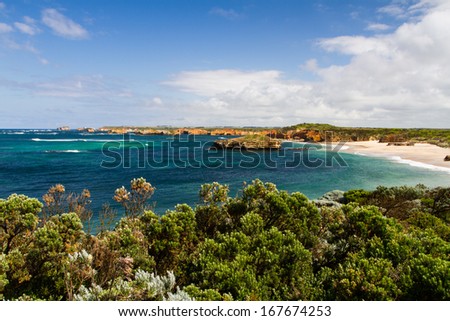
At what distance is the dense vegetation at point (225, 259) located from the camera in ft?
26.6

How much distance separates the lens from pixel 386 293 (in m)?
7.90

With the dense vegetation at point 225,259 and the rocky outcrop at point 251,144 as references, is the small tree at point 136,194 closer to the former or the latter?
the dense vegetation at point 225,259

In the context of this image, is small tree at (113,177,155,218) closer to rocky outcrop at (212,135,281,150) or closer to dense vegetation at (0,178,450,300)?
dense vegetation at (0,178,450,300)

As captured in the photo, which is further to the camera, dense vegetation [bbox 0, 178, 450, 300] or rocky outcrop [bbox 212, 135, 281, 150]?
rocky outcrop [bbox 212, 135, 281, 150]

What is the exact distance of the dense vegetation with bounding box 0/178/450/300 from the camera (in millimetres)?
8109

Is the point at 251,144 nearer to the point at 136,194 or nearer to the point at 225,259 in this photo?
the point at 136,194

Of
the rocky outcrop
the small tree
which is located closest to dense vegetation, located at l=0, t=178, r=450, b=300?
the small tree

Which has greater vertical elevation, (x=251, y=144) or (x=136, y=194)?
(x=251, y=144)

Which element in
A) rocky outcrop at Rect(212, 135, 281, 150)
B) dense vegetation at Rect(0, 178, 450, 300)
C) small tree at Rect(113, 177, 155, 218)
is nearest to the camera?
dense vegetation at Rect(0, 178, 450, 300)

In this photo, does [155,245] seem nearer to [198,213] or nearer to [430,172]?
[198,213]

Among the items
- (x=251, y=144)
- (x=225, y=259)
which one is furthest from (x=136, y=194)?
(x=251, y=144)

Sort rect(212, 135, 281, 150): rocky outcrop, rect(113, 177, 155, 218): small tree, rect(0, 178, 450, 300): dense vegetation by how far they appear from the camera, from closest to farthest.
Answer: rect(0, 178, 450, 300): dense vegetation
rect(113, 177, 155, 218): small tree
rect(212, 135, 281, 150): rocky outcrop

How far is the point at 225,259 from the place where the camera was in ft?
31.8
